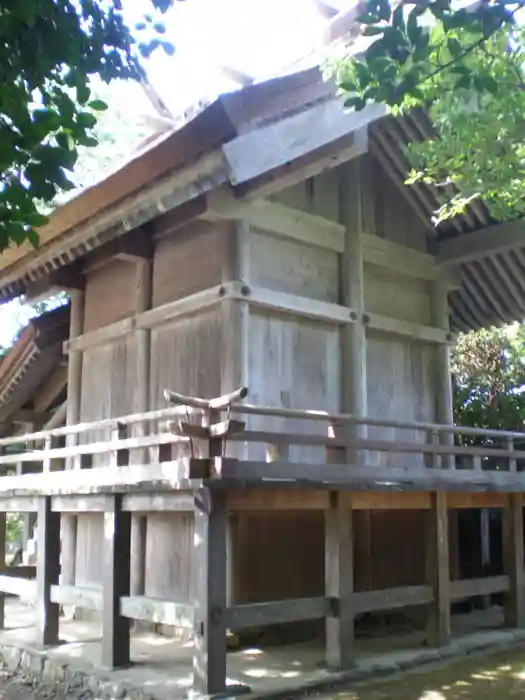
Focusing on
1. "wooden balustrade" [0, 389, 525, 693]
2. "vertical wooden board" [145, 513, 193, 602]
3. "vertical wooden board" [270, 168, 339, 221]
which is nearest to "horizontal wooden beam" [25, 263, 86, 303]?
"wooden balustrade" [0, 389, 525, 693]

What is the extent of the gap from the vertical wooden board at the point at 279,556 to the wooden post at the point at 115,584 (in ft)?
4.30

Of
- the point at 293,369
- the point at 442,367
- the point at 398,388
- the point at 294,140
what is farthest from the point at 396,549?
the point at 294,140

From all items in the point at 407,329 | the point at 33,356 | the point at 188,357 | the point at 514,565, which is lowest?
the point at 514,565

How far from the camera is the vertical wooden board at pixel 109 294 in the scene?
34.6ft

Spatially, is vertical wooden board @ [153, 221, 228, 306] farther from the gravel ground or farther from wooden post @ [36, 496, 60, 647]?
the gravel ground

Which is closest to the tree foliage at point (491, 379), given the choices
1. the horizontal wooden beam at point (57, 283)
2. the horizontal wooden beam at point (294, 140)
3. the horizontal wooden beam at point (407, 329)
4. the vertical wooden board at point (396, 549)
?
the horizontal wooden beam at point (407, 329)

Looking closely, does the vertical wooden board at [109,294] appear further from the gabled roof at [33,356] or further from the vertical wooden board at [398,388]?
the vertical wooden board at [398,388]

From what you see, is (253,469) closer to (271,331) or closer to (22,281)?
(271,331)

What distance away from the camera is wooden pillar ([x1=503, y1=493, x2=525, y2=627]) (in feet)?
31.9

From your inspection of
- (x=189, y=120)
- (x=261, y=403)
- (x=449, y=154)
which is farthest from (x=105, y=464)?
(x=449, y=154)

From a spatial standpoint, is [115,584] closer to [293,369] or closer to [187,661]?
[187,661]

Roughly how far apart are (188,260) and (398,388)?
3337mm

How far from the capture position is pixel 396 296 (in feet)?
35.3

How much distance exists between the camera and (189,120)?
24.5ft
